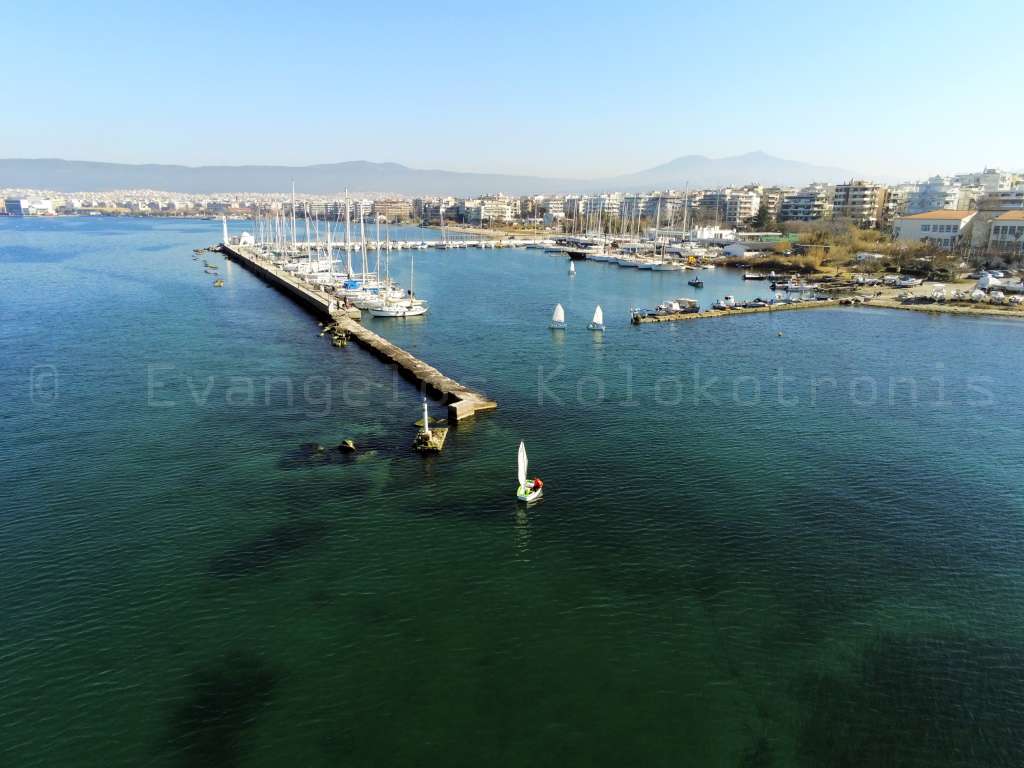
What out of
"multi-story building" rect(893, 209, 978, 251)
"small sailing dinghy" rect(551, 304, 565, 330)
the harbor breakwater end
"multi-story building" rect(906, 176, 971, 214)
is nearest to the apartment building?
"multi-story building" rect(906, 176, 971, 214)

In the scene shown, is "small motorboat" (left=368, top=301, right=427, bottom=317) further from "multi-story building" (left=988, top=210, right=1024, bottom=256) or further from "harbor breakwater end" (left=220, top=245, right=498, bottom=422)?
"multi-story building" (left=988, top=210, right=1024, bottom=256)

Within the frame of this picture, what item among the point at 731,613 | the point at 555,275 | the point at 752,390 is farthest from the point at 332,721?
the point at 555,275

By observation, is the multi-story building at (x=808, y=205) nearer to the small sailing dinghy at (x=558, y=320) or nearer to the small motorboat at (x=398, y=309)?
the small sailing dinghy at (x=558, y=320)

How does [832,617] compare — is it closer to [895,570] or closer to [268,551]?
[895,570]

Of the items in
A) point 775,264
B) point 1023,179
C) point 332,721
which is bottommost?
point 332,721

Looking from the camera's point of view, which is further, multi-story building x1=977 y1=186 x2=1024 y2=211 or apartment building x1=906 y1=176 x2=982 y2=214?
apartment building x1=906 y1=176 x2=982 y2=214

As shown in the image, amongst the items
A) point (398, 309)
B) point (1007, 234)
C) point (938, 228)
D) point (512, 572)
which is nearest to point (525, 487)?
point (512, 572)

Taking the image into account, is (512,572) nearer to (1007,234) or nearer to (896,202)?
(1007,234)

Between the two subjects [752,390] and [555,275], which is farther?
[555,275]
